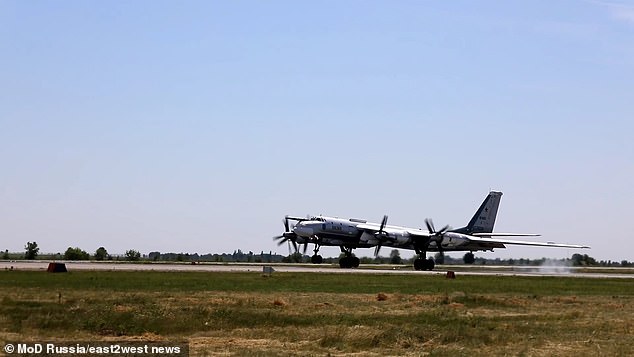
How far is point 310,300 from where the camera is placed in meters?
37.5

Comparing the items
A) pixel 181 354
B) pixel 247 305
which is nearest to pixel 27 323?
pixel 181 354

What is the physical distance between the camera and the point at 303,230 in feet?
294

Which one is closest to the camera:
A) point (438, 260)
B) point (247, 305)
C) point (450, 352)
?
point (450, 352)

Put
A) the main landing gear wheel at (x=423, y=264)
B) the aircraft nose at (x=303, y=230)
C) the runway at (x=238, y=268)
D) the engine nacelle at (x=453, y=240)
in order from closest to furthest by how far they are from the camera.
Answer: the runway at (x=238, y=268), the aircraft nose at (x=303, y=230), the engine nacelle at (x=453, y=240), the main landing gear wheel at (x=423, y=264)

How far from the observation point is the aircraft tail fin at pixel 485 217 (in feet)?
324

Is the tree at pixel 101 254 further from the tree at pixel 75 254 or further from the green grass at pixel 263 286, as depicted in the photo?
the green grass at pixel 263 286

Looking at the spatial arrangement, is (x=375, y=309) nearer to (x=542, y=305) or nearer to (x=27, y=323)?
(x=542, y=305)

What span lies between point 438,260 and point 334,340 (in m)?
113

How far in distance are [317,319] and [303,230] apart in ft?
197

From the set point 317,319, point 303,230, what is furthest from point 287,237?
point 317,319

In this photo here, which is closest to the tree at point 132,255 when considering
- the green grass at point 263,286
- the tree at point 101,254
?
the tree at point 101,254

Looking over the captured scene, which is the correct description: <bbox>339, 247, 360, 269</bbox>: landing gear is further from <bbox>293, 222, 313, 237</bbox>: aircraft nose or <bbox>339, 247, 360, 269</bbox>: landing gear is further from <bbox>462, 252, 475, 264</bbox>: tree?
<bbox>462, 252, 475, 264</bbox>: tree

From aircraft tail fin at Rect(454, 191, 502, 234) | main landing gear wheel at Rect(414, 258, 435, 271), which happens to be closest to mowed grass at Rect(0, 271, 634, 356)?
main landing gear wheel at Rect(414, 258, 435, 271)

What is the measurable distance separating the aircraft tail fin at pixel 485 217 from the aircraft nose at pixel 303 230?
19.6 meters
